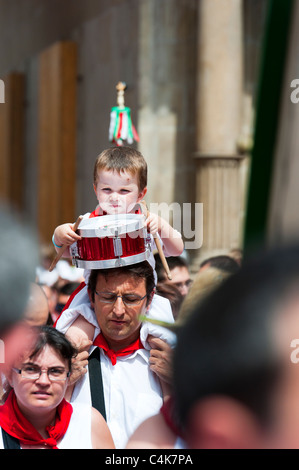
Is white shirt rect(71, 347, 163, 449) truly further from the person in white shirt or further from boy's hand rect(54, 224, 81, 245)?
boy's hand rect(54, 224, 81, 245)

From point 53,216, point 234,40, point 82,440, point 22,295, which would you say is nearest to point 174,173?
point 234,40

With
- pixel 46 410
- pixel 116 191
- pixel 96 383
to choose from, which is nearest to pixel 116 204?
pixel 116 191

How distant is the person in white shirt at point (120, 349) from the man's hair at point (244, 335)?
5.44 feet

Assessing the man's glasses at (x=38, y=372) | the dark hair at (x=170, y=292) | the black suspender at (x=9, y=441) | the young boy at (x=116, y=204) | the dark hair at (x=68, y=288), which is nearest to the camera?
the black suspender at (x=9, y=441)

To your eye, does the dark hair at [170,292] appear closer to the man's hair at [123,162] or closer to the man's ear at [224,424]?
the man's hair at [123,162]

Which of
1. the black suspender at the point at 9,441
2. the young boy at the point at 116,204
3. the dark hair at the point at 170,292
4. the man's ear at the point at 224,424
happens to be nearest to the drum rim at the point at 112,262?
the young boy at the point at 116,204

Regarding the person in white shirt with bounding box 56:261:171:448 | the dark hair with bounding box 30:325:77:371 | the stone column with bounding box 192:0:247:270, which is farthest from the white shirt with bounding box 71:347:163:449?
the stone column with bounding box 192:0:247:270

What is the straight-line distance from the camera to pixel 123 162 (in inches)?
100

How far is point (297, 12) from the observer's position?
0.75 m

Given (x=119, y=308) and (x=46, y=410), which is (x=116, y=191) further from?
(x=46, y=410)

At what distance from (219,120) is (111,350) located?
5175mm

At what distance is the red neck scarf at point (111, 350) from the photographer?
2453mm

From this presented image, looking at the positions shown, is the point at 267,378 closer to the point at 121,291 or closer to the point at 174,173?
the point at 121,291
